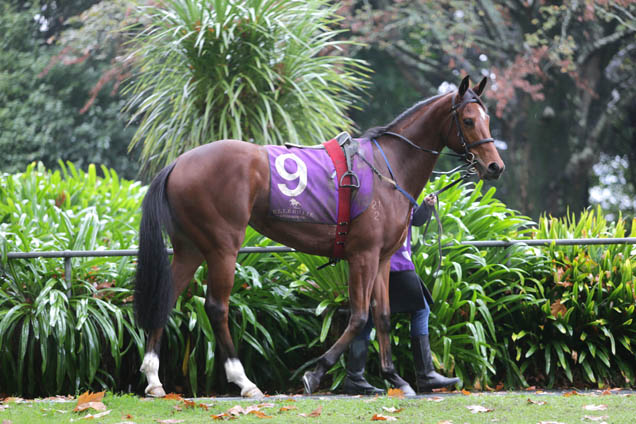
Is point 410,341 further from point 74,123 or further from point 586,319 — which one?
point 74,123

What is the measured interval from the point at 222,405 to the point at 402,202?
1698mm

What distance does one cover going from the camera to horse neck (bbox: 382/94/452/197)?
4.64 meters

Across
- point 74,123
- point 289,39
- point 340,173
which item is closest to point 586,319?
point 340,173

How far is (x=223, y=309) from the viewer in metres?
4.30

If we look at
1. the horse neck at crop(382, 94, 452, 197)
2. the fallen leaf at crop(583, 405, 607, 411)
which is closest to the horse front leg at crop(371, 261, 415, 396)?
the horse neck at crop(382, 94, 452, 197)

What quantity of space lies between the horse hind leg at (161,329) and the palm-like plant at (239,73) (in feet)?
9.02

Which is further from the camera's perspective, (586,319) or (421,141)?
(586,319)

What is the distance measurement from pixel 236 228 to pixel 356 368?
1.27 m

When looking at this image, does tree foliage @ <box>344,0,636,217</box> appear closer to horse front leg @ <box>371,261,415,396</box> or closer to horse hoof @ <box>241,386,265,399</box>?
horse front leg @ <box>371,261,415,396</box>

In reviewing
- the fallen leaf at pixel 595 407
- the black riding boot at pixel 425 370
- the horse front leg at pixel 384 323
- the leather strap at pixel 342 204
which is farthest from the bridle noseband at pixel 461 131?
the fallen leaf at pixel 595 407

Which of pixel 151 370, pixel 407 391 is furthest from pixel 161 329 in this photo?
pixel 407 391

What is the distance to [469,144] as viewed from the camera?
14.7ft

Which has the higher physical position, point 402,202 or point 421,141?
point 421,141

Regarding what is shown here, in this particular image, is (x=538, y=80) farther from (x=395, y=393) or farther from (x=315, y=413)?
(x=315, y=413)
